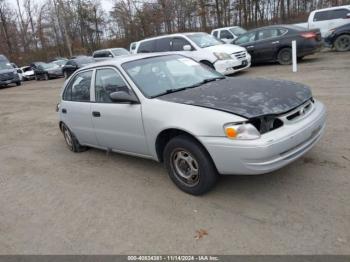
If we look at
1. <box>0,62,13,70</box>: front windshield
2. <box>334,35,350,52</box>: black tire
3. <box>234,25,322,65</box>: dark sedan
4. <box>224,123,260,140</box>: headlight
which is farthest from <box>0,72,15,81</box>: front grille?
→ <box>224,123,260,140</box>: headlight

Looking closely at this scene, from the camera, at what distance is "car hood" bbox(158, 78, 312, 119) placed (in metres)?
3.50

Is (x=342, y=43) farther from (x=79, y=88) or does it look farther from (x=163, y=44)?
(x=79, y=88)

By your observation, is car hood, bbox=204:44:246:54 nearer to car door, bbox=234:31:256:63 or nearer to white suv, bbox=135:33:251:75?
white suv, bbox=135:33:251:75

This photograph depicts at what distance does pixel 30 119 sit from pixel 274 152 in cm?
889

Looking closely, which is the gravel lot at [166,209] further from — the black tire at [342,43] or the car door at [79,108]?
the black tire at [342,43]

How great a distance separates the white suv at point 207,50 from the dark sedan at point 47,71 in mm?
15385

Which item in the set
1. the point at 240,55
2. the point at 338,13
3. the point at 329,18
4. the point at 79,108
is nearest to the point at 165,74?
the point at 79,108

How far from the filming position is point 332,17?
1622 cm

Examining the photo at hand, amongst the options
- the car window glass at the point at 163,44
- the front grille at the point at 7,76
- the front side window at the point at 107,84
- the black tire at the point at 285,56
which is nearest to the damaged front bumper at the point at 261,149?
the front side window at the point at 107,84

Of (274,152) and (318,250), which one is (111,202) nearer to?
(274,152)

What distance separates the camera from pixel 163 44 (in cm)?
1311

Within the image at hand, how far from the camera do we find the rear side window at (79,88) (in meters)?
5.27

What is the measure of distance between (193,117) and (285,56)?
11.3 metres

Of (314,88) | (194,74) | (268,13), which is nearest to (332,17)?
(314,88)
